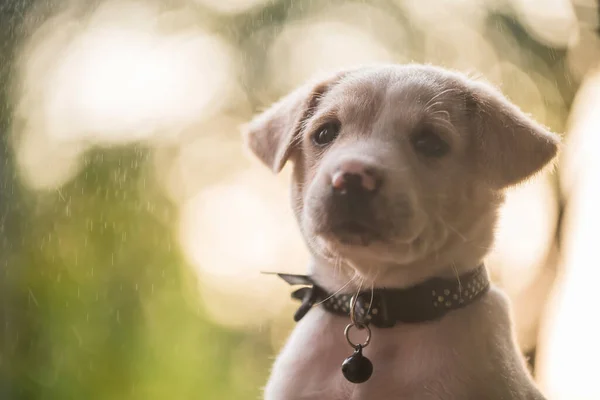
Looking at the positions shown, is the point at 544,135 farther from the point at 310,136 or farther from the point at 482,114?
the point at 310,136

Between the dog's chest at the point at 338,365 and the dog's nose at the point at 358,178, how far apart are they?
301mm

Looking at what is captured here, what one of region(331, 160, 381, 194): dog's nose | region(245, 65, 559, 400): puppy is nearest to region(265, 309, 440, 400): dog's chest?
region(245, 65, 559, 400): puppy

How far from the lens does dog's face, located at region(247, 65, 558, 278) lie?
3.85 feet

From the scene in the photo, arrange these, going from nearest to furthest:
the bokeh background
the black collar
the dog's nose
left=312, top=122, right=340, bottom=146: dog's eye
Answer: the dog's nose < the black collar < left=312, top=122, right=340, bottom=146: dog's eye < the bokeh background

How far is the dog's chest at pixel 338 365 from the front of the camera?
4.08ft

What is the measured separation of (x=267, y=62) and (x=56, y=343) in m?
0.95

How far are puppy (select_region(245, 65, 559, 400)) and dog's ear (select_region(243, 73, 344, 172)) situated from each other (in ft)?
0.04

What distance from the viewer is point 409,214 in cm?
118

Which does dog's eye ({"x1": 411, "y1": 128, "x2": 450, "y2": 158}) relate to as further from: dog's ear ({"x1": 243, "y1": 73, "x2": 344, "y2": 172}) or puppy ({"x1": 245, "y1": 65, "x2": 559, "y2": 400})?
dog's ear ({"x1": 243, "y1": 73, "x2": 344, "y2": 172})

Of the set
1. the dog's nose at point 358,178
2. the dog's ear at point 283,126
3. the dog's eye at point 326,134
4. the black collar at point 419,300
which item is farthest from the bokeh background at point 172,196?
the dog's nose at point 358,178

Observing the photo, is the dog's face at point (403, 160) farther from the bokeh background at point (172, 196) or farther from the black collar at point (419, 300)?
the bokeh background at point (172, 196)

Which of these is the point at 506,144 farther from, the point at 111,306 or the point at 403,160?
the point at 111,306

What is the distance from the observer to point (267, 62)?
6.48 feet

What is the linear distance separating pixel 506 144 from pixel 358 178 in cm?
33
